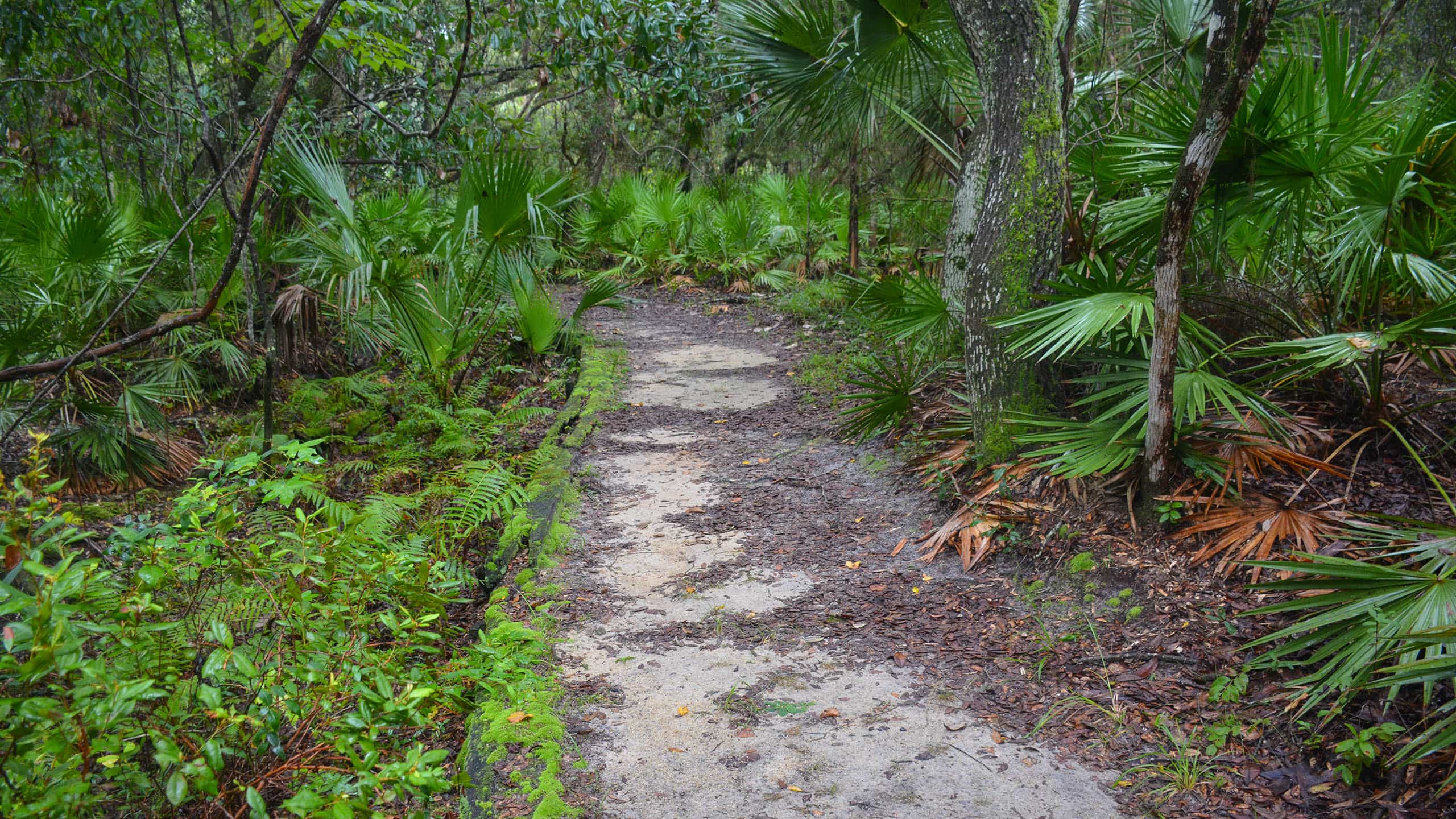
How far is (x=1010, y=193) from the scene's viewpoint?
13.4 feet

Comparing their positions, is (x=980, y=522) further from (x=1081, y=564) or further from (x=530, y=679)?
(x=530, y=679)

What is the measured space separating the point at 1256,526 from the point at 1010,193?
1.85 metres

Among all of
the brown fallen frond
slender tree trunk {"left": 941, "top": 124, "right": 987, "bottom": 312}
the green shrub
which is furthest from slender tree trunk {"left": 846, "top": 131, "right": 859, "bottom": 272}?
the green shrub

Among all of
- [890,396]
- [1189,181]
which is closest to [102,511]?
[890,396]

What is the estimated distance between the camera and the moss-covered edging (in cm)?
254

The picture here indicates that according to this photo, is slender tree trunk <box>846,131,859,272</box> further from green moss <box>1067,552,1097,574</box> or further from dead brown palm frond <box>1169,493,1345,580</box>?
dead brown palm frond <box>1169,493,1345,580</box>

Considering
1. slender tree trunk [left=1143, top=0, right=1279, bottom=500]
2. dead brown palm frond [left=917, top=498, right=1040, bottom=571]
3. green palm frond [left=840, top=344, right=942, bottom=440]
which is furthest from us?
green palm frond [left=840, top=344, right=942, bottom=440]

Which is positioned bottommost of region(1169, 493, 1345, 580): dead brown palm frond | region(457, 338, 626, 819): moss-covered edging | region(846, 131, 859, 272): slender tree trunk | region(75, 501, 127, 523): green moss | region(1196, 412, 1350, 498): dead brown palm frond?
region(75, 501, 127, 523): green moss

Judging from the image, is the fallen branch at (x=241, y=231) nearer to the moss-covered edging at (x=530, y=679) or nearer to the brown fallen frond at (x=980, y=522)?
the moss-covered edging at (x=530, y=679)

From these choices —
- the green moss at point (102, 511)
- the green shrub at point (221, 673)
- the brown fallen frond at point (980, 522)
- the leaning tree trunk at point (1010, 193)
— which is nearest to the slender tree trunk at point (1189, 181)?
the brown fallen frond at point (980, 522)

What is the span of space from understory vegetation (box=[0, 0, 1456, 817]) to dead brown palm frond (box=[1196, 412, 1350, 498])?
3 cm

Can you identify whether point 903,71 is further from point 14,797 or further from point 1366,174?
point 14,797

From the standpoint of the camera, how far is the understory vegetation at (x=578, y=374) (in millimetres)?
2242

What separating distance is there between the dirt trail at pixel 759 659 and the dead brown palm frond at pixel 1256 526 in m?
1.12
